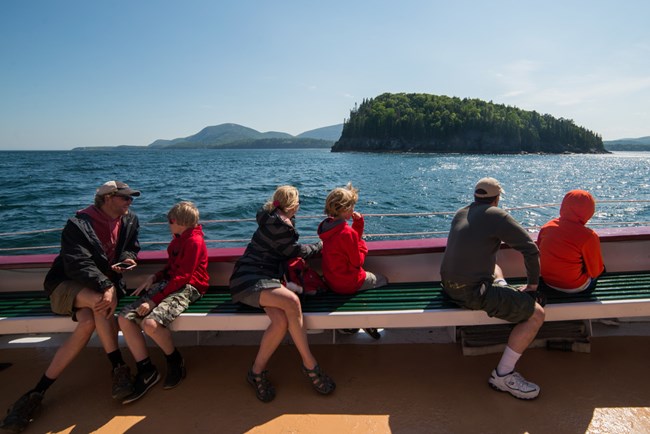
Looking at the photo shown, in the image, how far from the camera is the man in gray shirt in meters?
2.53

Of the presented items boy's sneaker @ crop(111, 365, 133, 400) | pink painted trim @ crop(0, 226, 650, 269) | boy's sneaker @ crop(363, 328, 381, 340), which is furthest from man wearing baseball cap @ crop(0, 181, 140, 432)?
boy's sneaker @ crop(363, 328, 381, 340)

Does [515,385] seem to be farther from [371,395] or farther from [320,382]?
[320,382]

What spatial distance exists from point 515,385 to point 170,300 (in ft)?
7.59

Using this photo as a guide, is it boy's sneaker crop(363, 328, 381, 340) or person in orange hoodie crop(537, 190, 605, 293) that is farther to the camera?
boy's sneaker crop(363, 328, 381, 340)

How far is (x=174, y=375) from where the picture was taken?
2.81 m

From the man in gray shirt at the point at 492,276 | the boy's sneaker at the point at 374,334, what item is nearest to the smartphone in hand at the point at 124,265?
the boy's sneaker at the point at 374,334

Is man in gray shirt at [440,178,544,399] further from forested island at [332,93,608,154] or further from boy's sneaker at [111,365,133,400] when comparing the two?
forested island at [332,93,608,154]

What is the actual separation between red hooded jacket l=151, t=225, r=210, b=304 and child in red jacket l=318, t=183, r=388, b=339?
0.92 metres

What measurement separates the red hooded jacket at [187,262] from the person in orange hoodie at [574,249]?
2525 mm

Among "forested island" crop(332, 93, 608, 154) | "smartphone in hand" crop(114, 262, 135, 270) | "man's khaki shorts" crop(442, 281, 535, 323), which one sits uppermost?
"forested island" crop(332, 93, 608, 154)

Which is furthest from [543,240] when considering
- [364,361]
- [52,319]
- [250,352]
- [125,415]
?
[52,319]

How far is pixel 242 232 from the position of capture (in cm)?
1202

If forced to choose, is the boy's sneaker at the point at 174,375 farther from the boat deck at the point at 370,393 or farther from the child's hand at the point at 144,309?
the child's hand at the point at 144,309

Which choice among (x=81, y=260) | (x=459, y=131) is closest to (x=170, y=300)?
(x=81, y=260)
